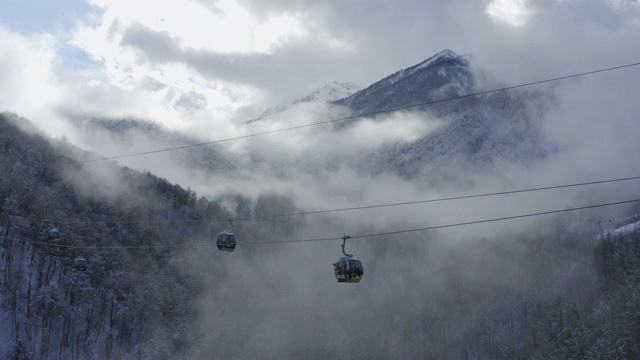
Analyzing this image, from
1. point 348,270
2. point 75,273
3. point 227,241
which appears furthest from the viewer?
point 75,273

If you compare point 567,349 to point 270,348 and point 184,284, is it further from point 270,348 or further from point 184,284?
point 184,284

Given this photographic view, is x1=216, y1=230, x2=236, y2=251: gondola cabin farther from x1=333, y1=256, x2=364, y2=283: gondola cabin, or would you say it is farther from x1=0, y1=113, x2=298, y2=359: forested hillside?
x1=0, y1=113, x2=298, y2=359: forested hillside

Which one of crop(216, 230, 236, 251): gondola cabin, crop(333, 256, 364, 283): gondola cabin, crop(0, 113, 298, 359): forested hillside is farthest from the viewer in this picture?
crop(0, 113, 298, 359): forested hillside

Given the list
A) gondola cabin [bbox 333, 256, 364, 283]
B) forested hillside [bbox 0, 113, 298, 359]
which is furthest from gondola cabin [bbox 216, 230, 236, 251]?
forested hillside [bbox 0, 113, 298, 359]

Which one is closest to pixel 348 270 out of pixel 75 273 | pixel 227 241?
pixel 227 241

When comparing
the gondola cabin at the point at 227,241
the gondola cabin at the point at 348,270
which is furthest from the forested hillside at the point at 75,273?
the gondola cabin at the point at 348,270

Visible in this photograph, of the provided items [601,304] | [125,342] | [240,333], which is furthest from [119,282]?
[601,304]

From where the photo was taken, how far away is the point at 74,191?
166 meters

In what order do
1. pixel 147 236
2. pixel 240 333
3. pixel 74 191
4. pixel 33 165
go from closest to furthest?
pixel 33 165
pixel 74 191
pixel 147 236
pixel 240 333

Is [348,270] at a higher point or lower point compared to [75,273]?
lower

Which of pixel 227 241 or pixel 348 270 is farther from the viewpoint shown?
pixel 227 241

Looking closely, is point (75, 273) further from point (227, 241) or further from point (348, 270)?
point (348, 270)

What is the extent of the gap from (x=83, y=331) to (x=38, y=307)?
41.6 feet

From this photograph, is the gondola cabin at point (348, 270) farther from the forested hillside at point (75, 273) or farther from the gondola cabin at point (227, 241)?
the forested hillside at point (75, 273)
